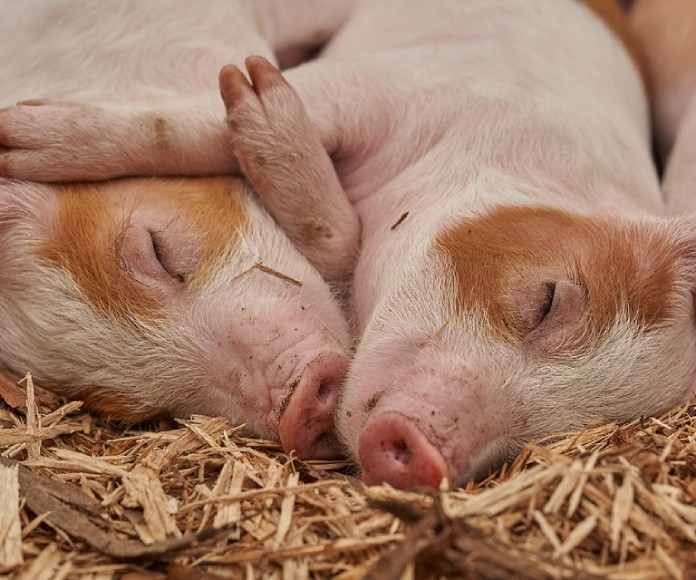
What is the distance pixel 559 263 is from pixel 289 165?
3.01ft

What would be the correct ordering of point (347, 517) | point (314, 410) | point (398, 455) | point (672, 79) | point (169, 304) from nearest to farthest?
point (347, 517) < point (398, 455) < point (314, 410) < point (169, 304) < point (672, 79)

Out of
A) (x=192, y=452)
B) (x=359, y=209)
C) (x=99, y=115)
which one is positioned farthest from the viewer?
(x=359, y=209)

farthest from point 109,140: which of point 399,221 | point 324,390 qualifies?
point 324,390

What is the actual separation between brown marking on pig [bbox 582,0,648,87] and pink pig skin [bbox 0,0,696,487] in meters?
0.27

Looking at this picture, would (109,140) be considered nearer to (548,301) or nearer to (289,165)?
(289,165)

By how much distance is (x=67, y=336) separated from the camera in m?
2.54

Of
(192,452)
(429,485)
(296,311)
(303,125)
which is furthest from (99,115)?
(429,485)

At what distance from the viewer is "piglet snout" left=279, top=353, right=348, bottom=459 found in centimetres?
231

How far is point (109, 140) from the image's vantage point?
2.76 metres

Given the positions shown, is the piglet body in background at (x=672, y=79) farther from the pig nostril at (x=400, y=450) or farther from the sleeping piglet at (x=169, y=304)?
the pig nostril at (x=400, y=450)

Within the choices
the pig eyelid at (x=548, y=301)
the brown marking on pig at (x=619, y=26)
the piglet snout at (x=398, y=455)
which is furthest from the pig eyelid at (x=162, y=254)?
the brown marking on pig at (x=619, y=26)

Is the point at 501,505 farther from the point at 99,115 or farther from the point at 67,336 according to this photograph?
the point at 99,115

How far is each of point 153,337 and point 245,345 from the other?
0.91 ft

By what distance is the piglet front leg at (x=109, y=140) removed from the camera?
2.71m
